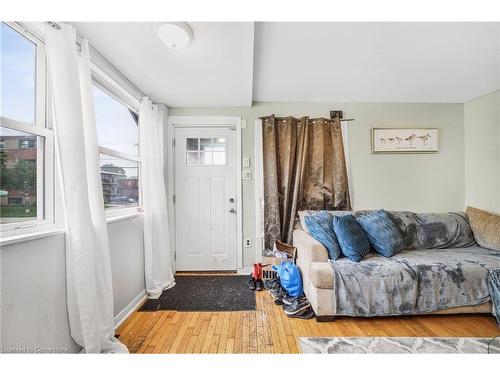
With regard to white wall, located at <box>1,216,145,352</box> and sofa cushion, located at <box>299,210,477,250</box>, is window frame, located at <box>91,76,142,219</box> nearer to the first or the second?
white wall, located at <box>1,216,145,352</box>

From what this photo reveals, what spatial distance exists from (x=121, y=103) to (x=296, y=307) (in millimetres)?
2592

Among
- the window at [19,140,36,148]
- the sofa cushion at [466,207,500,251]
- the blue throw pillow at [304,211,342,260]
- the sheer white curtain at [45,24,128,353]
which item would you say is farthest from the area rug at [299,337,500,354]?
the window at [19,140,36,148]

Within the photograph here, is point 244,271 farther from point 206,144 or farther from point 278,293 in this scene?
point 206,144

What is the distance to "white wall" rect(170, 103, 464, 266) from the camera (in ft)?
9.75

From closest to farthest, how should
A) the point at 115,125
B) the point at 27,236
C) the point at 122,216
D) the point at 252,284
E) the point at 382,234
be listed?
1. the point at 27,236
2. the point at 122,216
3. the point at 115,125
4. the point at 382,234
5. the point at 252,284

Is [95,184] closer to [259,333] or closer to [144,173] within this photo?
[144,173]

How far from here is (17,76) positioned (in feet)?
3.94

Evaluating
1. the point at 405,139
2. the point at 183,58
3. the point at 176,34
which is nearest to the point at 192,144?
the point at 183,58

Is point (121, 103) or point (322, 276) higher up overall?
point (121, 103)

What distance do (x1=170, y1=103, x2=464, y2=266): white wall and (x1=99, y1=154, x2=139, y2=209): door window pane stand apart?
1.08 meters

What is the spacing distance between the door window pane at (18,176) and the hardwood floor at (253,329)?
45.5 inches

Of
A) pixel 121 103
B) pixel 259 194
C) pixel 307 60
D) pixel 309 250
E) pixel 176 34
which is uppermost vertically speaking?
pixel 307 60

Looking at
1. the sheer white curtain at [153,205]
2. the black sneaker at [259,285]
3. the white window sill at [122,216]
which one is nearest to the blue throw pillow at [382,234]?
the black sneaker at [259,285]
